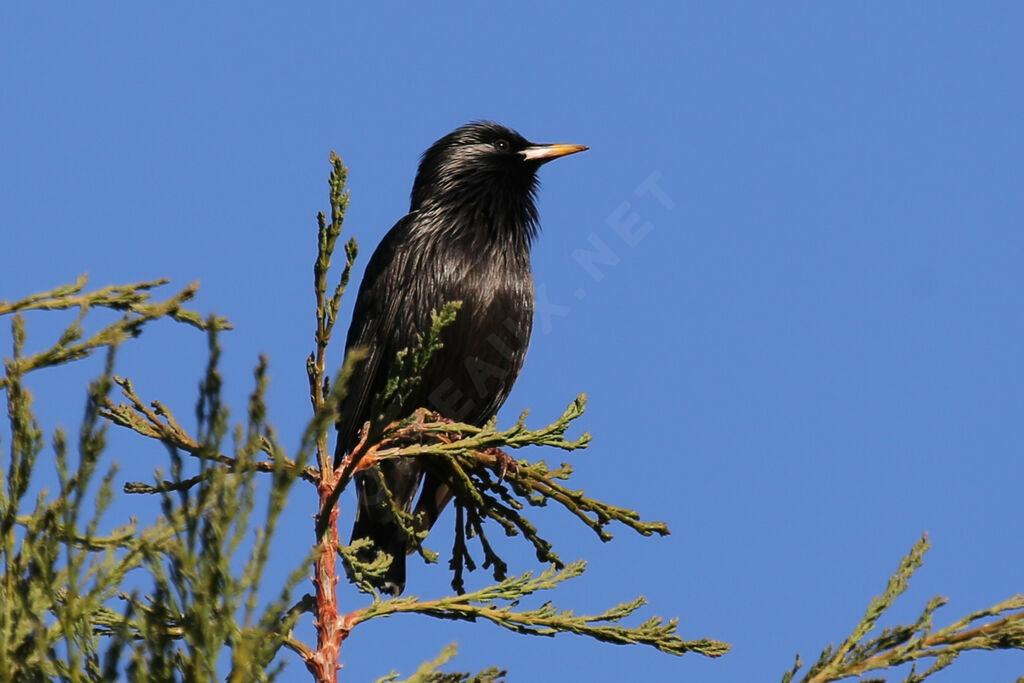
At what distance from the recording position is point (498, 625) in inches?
134

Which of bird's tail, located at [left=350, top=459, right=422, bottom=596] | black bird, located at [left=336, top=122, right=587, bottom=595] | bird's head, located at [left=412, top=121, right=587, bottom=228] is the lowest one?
bird's tail, located at [left=350, top=459, right=422, bottom=596]

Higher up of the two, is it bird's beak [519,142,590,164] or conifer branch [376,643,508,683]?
bird's beak [519,142,590,164]

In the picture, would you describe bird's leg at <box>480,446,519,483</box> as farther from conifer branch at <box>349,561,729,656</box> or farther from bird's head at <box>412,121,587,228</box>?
bird's head at <box>412,121,587,228</box>

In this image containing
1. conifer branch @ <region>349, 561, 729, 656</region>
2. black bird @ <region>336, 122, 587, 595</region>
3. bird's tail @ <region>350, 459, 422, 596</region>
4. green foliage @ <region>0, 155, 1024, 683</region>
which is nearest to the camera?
green foliage @ <region>0, 155, 1024, 683</region>

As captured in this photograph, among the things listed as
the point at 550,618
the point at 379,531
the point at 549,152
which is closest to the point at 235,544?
the point at 550,618

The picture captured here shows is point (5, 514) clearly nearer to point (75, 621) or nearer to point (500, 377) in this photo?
point (75, 621)

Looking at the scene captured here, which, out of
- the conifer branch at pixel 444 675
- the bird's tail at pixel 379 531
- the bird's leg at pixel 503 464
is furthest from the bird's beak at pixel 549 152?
the conifer branch at pixel 444 675

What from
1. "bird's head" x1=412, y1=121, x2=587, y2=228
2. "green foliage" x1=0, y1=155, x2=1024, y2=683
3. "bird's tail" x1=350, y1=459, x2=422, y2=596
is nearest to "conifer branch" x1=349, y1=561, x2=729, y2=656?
"green foliage" x1=0, y1=155, x2=1024, y2=683

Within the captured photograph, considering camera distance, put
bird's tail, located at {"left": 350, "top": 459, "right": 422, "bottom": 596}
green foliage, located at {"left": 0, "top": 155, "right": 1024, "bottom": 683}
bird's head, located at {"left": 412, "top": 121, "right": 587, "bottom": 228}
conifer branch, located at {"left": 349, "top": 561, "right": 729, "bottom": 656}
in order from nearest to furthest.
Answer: green foliage, located at {"left": 0, "top": 155, "right": 1024, "bottom": 683}, conifer branch, located at {"left": 349, "top": 561, "right": 729, "bottom": 656}, bird's tail, located at {"left": 350, "top": 459, "right": 422, "bottom": 596}, bird's head, located at {"left": 412, "top": 121, "right": 587, "bottom": 228}

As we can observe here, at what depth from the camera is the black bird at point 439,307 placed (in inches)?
210

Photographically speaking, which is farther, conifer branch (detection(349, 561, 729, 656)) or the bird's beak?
the bird's beak

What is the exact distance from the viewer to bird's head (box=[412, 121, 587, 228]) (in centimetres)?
614

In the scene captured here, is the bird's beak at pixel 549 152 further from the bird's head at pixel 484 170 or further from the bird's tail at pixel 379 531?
the bird's tail at pixel 379 531

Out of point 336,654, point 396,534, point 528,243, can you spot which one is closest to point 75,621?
point 336,654
